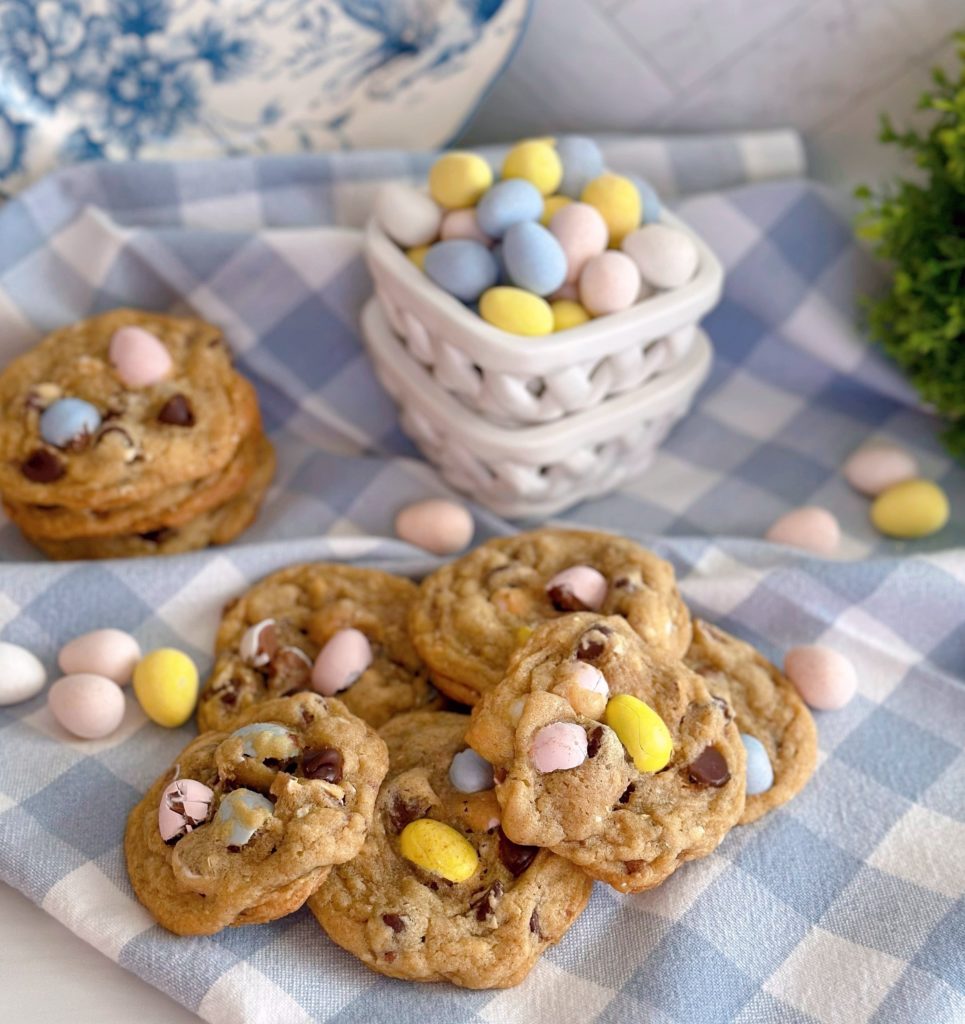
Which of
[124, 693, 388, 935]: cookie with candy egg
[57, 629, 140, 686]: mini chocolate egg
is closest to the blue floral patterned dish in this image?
[57, 629, 140, 686]: mini chocolate egg

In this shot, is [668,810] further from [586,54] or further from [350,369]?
[586,54]

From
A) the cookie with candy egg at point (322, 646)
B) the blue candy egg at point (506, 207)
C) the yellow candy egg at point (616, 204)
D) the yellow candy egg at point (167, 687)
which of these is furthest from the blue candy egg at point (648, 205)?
the yellow candy egg at point (167, 687)

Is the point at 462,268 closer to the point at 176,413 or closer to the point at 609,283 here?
the point at 609,283

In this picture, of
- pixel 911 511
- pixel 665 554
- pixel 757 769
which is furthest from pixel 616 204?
pixel 757 769

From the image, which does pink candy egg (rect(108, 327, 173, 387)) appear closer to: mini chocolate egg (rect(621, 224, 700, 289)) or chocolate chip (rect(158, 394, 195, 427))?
chocolate chip (rect(158, 394, 195, 427))

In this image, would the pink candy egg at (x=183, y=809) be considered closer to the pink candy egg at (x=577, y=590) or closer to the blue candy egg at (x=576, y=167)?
the pink candy egg at (x=577, y=590)

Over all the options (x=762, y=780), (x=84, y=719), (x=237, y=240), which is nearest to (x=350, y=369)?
(x=237, y=240)
